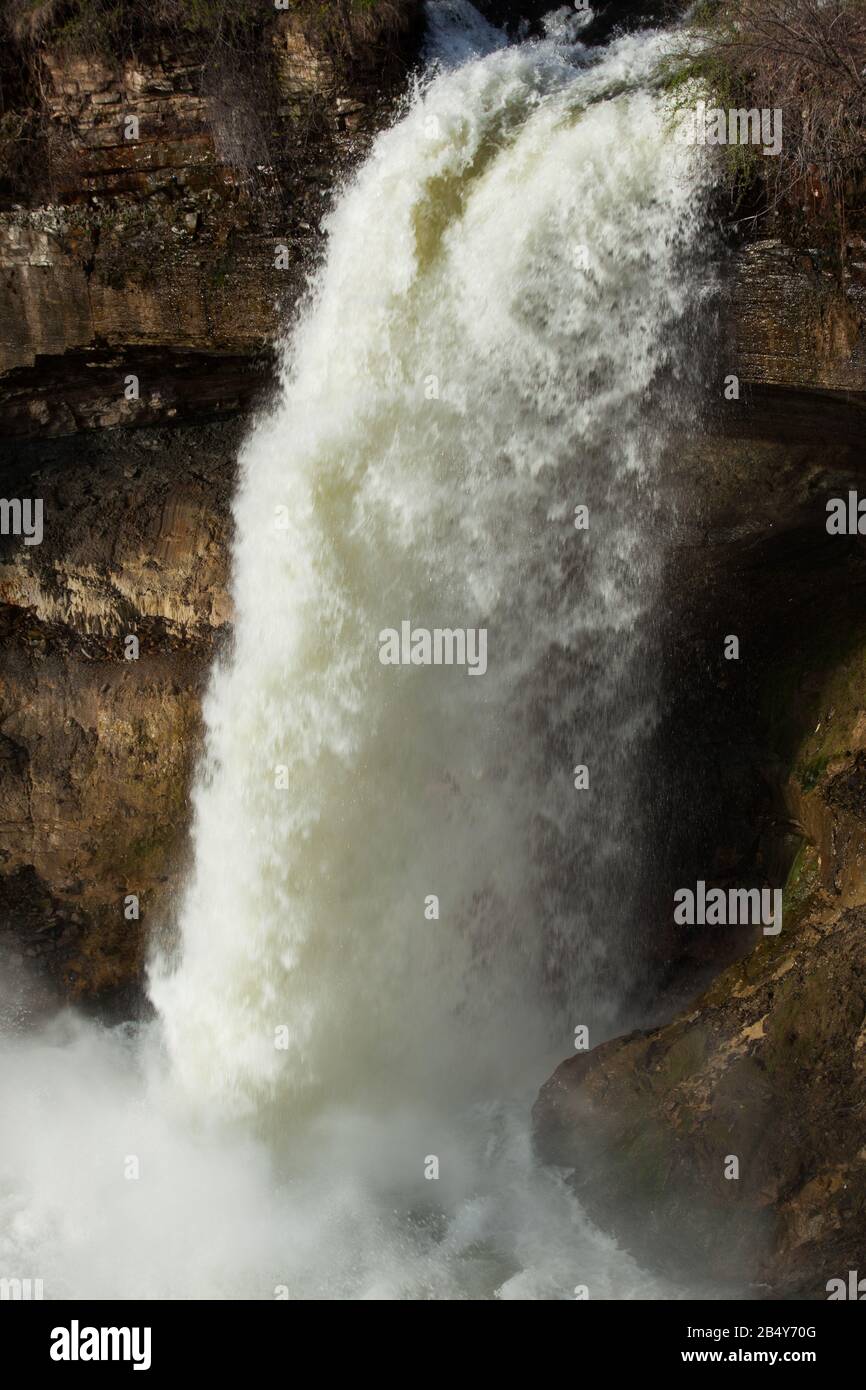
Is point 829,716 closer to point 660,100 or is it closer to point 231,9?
point 660,100

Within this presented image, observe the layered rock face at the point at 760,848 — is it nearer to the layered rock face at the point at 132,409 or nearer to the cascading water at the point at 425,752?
the cascading water at the point at 425,752

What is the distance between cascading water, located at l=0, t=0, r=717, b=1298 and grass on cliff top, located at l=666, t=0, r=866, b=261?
369mm

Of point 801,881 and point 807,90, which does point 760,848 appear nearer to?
point 801,881

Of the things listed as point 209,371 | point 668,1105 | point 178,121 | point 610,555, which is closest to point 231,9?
point 178,121

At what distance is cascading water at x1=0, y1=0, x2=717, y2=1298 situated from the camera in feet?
24.3

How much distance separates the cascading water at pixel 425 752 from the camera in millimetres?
7422

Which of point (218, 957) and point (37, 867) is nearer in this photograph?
point (218, 957)

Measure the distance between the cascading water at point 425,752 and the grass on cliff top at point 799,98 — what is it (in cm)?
37

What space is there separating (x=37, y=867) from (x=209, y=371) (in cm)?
422

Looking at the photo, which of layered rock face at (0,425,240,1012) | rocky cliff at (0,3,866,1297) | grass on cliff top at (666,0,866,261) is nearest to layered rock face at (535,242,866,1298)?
rocky cliff at (0,3,866,1297)

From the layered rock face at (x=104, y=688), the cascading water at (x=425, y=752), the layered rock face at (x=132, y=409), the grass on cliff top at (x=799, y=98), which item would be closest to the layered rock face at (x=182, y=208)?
the layered rock face at (x=132, y=409)

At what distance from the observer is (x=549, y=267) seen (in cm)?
747

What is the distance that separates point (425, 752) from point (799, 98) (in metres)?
4.67

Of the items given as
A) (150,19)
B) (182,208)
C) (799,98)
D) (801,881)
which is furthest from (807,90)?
(801,881)
